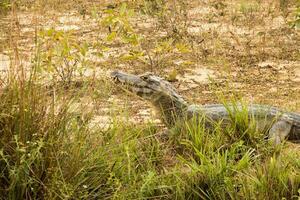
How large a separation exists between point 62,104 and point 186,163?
0.92 meters

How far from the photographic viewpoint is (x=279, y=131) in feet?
17.0

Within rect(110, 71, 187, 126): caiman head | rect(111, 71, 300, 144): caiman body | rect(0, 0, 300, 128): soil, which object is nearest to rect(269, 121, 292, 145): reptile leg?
rect(111, 71, 300, 144): caiman body

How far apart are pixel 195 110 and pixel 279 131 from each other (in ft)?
2.20

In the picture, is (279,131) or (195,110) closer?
(279,131)

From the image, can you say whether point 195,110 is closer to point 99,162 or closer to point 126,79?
point 126,79

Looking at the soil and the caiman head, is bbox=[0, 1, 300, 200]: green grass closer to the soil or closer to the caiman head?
the soil

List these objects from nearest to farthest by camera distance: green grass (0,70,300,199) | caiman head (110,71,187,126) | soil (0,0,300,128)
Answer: green grass (0,70,300,199) < caiman head (110,71,187,126) < soil (0,0,300,128)

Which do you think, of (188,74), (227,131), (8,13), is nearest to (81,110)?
(227,131)

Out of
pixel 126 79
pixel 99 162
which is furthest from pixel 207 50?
pixel 99 162

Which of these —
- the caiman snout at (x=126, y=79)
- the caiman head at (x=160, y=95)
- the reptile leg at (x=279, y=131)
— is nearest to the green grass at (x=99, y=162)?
the reptile leg at (x=279, y=131)

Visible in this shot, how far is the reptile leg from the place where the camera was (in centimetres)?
509

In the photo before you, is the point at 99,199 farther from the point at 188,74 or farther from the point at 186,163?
the point at 188,74

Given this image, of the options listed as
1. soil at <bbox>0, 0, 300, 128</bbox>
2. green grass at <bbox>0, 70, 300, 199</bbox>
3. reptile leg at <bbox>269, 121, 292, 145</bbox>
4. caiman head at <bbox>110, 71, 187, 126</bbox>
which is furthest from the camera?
soil at <bbox>0, 0, 300, 128</bbox>

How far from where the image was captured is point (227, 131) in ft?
16.1
